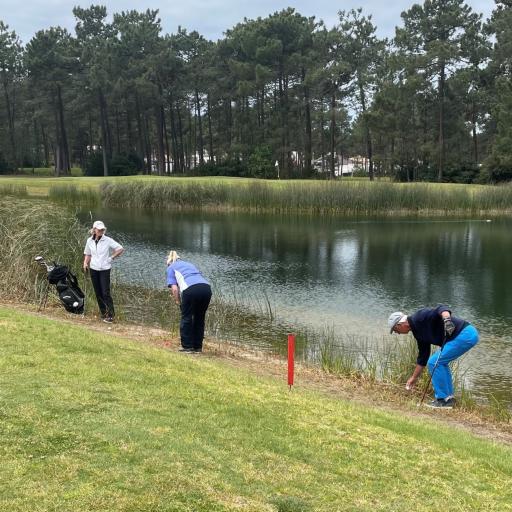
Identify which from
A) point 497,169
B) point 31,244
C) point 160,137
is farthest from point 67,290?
point 160,137

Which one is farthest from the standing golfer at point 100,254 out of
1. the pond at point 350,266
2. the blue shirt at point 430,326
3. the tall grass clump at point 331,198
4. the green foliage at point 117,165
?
the green foliage at point 117,165

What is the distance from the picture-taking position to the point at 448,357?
8320 mm

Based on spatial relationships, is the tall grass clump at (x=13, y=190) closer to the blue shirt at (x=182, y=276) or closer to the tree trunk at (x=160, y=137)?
the tree trunk at (x=160, y=137)

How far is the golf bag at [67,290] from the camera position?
11.9 metres

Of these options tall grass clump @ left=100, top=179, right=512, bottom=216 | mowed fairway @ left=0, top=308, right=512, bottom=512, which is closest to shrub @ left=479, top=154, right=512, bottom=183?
tall grass clump @ left=100, top=179, right=512, bottom=216

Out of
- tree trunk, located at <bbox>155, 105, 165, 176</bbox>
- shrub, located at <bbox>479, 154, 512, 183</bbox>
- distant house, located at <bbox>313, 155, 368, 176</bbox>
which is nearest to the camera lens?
shrub, located at <bbox>479, 154, 512, 183</bbox>

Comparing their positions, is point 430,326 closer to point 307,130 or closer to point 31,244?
point 31,244

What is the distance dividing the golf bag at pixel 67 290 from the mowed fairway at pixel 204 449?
4.73 m

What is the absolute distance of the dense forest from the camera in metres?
58.6

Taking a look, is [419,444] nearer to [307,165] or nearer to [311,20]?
[307,165]

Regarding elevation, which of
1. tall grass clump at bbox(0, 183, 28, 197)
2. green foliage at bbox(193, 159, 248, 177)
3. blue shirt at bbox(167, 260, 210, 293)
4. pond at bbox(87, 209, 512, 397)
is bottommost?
pond at bbox(87, 209, 512, 397)

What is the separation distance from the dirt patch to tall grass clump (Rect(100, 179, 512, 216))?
2774cm

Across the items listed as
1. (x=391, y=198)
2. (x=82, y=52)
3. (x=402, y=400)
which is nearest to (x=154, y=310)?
(x=402, y=400)

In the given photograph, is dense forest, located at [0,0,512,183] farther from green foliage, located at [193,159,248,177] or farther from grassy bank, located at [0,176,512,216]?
grassy bank, located at [0,176,512,216]
